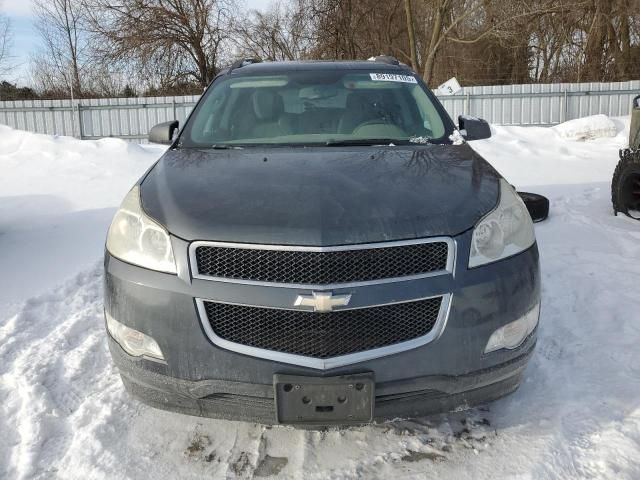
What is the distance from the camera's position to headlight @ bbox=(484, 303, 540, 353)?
2268 millimetres

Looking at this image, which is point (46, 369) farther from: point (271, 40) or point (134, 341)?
point (271, 40)

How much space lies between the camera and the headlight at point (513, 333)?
→ 2.27 metres

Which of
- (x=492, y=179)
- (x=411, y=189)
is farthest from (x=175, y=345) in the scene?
(x=492, y=179)

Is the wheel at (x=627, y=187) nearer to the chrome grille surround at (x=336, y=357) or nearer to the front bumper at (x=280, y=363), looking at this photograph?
the front bumper at (x=280, y=363)

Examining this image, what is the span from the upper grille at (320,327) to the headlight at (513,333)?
0.90 feet

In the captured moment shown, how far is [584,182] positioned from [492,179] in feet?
22.2

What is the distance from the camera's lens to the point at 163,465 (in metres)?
2.38

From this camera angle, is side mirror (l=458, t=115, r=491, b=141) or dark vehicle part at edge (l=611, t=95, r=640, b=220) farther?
dark vehicle part at edge (l=611, t=95, r=640, b=220)

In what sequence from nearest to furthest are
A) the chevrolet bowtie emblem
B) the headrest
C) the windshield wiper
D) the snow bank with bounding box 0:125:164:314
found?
the chevrolet bowtie emblem
the windshield wiper
the headrest
the snow bank with bounding box 0:125:164:314

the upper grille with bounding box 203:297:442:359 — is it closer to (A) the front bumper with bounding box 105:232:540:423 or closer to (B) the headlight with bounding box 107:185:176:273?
(A) the front bumper with bounding box 105:232:540:423

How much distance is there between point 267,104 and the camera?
12.3 ft

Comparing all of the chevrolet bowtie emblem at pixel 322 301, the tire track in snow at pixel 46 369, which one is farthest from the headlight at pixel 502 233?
the tire track in snow at pixel 46 369

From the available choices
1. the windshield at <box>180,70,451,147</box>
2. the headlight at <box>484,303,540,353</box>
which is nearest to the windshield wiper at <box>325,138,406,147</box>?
the windshield at <box>180,70,451,147</box>

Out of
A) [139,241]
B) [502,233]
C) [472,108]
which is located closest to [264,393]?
[139,241]
